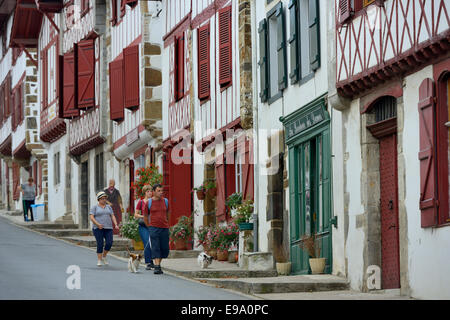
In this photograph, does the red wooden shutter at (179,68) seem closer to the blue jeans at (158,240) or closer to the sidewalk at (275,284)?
the sidewalk at (275,284)

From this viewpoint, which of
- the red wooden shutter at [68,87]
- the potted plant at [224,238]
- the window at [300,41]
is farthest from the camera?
the red wooden shutter at [68,87]

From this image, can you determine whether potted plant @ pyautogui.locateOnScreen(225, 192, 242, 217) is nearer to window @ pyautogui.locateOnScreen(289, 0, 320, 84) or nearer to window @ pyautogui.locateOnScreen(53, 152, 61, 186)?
window @ pyautogui.locateOnScreen(289, 0, 320, 84)

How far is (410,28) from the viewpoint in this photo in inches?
582

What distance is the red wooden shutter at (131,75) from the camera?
1219 inches

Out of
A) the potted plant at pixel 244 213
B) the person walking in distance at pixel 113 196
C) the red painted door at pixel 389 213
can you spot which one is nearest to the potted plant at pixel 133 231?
the person walking in distance at pixel 113 196

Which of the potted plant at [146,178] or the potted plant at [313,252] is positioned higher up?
Answer: the potted plant at [146,178]

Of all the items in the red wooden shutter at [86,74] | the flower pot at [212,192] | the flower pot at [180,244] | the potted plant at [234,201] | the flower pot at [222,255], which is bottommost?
the flower pot at [222,255]

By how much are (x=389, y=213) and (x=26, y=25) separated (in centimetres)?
2943

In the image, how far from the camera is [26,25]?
43844 mm

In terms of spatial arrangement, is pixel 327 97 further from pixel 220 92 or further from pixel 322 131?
pixel 220 92

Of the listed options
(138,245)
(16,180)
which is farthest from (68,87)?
(16,180)

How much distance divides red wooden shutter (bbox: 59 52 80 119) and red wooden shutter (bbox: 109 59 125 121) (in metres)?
3.87

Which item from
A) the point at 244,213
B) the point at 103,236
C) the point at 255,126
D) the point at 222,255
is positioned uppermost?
the point at 255,126

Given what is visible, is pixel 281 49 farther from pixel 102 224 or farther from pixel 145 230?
pixel 102 224
